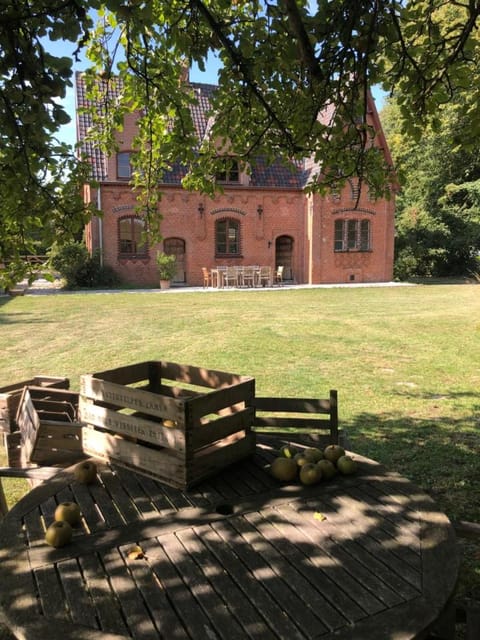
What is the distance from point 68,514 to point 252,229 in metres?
25.1

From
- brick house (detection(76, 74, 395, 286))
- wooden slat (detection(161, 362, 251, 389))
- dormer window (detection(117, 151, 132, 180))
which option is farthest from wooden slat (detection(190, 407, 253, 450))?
dormer window (detection(117, 151, 132, 180))

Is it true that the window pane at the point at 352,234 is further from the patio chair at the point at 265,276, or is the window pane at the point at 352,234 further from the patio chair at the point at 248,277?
the patio chair at the point at 248,277

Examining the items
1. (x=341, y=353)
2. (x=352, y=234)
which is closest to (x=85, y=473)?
(x=341, y=353)

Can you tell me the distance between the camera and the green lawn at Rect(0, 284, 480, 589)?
5.11 meters

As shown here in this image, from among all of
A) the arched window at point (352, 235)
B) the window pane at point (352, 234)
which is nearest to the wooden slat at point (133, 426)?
the arched window at point (352, 235)

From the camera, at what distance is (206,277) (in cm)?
2516

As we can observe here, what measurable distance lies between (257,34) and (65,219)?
2.15 meters

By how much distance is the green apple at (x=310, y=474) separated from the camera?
2.51m

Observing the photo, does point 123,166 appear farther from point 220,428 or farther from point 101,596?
point 101,596

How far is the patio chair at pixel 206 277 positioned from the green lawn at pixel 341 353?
7.06 m

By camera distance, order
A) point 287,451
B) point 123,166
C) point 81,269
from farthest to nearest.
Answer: point 123,166, point 81,269, point 287,451

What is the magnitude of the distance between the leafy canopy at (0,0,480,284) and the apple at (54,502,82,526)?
2.08m

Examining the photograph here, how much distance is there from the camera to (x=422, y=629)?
5.15 feet

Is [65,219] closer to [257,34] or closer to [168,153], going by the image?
[168,153]
